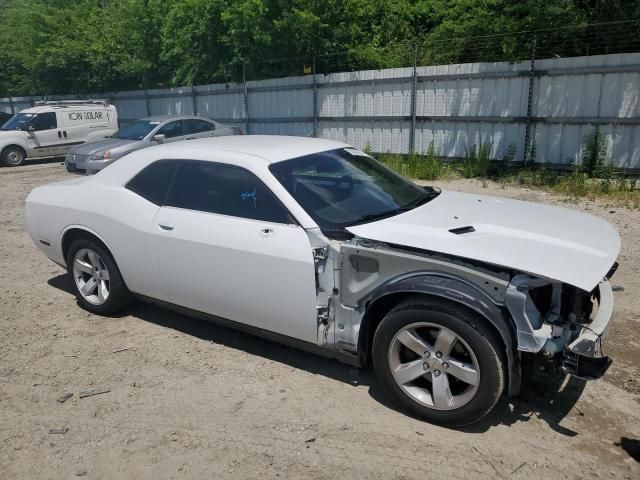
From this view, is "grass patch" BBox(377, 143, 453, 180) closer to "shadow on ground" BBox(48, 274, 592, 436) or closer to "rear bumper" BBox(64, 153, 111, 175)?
"rear bumper" BBox(64, 153, 111, 175)

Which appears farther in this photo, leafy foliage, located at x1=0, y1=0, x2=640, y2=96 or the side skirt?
leafy foliage, located at x1=0, y1=0, x2=640, y2=96

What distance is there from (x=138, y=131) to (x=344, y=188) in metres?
10.9

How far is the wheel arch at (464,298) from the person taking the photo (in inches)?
119

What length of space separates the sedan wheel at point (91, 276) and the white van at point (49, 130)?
13.9 metres

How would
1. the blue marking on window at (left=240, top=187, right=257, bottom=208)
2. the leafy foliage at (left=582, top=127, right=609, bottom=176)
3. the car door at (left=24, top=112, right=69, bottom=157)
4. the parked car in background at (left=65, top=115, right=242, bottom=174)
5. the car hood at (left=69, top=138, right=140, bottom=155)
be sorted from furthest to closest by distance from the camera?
the car door at (left=24, top=112, right=69, bottom=157)
the car hood at (left=69, top=138, right=140, bottom=155)
the parked car in background at (left=65, top=115, right=242, bottom=174)
the leafy foliage at (left=582, top=127, right=609, bottom=176)
the blue marking on window at (left=240, top=187, right=257, bottom=208)

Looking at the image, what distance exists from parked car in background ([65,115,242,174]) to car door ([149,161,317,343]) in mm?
8980

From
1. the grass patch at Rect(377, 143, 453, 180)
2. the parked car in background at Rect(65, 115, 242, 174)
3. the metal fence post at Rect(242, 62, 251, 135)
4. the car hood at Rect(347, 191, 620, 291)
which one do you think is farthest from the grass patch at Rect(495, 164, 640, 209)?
the metal fence post at Rect(242, 62, 251, 135)

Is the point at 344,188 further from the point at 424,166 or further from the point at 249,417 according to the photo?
the point at 424,166

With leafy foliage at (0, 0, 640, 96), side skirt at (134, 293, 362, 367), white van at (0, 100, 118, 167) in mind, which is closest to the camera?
side skirt at (134, 293, 362, 367)

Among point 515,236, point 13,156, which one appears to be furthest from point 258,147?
point 13,156

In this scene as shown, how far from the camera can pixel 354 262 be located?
11.4ft

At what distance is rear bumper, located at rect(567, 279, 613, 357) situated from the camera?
116 inches

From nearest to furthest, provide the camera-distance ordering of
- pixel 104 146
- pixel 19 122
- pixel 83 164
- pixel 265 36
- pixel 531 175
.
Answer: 1. pixel 531 175
2. pixel 83 164
3. pixel 104 146
4. pixel 265 36
5. pixel 19 122

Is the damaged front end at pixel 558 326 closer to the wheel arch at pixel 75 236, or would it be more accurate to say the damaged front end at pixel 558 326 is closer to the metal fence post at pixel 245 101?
the wheel arch at pixel 75 236
